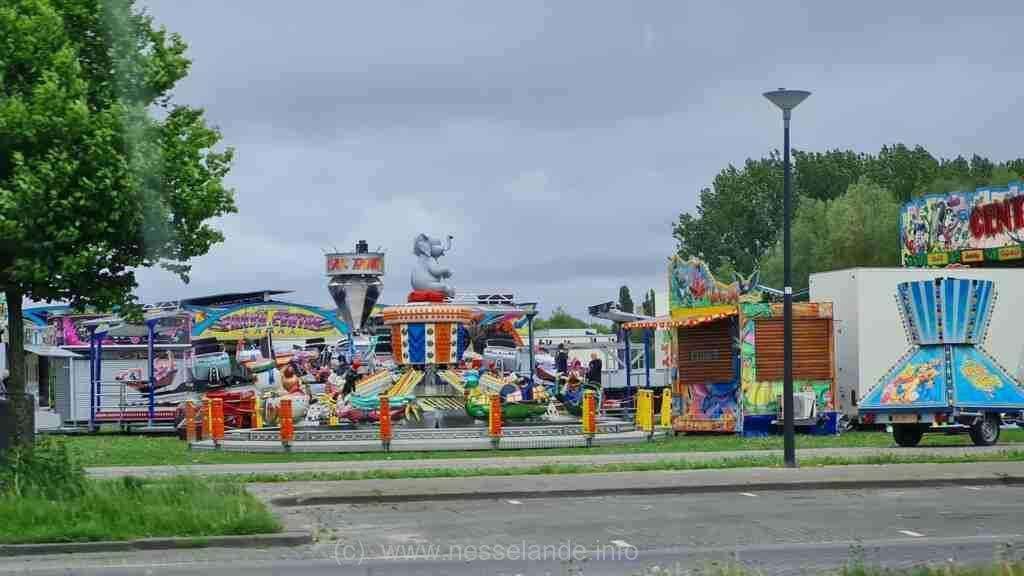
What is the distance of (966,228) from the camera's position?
167ft

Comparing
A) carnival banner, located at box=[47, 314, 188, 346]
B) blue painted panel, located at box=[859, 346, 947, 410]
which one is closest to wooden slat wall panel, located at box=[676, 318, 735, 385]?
blue painted panel, located at box=[859, 346, 947, 410]

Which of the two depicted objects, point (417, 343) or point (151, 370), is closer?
point (417, 343)

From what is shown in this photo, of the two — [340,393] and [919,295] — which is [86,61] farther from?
[340,393]

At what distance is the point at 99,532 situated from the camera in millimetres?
15625

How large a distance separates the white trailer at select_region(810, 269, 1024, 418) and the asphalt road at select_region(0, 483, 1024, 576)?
17.3 meters

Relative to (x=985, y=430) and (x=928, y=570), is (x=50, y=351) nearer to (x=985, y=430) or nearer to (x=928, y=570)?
(x=985, y=430)

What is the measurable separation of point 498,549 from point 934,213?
40900mm

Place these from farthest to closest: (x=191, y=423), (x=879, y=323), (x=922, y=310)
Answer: (x=879, y=323), (x=191, y=423), (x=922, y=310)

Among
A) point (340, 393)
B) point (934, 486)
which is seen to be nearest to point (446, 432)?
point (340, 393)

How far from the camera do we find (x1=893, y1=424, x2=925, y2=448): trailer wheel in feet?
104

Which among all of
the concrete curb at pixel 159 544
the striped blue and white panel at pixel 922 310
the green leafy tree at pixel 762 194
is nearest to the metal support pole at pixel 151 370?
the striped blue and white panel at pixel 922 310

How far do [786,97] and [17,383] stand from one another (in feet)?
43.0

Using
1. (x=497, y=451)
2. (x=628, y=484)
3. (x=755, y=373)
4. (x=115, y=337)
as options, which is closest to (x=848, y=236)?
(x=115, y=337)

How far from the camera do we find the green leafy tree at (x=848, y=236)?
78312 mm
